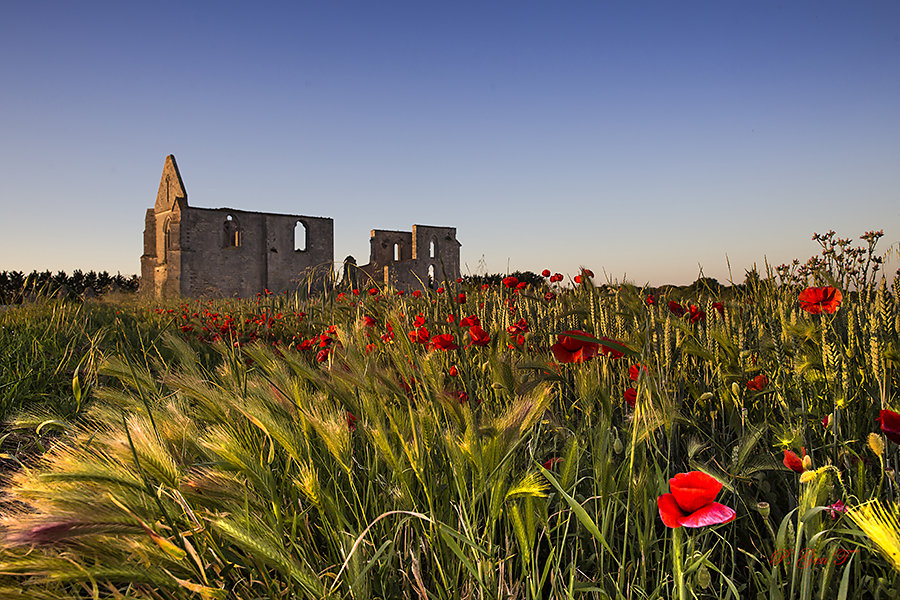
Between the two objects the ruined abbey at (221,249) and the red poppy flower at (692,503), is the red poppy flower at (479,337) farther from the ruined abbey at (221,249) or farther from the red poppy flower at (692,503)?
the ruined abbey at (221,249)

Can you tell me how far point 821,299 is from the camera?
182 centimetres

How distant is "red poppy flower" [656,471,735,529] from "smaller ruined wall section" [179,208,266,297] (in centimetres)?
2654

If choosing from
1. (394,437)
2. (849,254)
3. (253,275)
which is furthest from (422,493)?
(253,275)

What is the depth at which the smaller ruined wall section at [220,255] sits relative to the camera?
2517 cm

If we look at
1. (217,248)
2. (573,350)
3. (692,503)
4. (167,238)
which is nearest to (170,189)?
(167,238)

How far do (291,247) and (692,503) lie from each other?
2903 centimetres

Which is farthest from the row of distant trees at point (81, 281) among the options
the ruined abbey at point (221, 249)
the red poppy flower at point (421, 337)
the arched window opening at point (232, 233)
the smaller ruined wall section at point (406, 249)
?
the red poppy flower at point (421, 337)

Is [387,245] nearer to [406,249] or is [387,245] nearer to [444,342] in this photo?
[406,249]

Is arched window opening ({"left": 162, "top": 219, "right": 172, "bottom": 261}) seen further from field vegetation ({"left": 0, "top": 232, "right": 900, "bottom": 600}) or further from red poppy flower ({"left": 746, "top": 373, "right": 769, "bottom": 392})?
red poppy flower ({"left": 746, "top": 373, "right": 769, "bottom": 392})

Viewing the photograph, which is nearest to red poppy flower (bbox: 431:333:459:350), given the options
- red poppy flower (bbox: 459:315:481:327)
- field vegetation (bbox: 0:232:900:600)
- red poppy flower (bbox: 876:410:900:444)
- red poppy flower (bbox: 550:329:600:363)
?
field vegetation (bbox: 0:232:900:600)

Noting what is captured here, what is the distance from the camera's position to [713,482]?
826 mm

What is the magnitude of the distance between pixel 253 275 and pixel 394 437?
27.6m

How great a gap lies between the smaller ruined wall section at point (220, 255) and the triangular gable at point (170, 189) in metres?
1.28

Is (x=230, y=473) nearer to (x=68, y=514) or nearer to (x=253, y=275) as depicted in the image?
(x=68, y=514)
